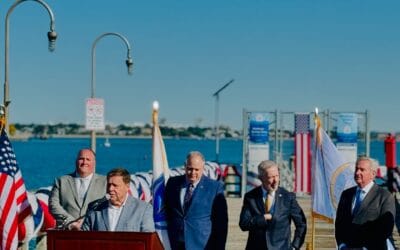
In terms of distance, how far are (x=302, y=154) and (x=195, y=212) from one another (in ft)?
52.1

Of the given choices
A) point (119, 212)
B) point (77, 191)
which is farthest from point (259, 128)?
point (119, 212)

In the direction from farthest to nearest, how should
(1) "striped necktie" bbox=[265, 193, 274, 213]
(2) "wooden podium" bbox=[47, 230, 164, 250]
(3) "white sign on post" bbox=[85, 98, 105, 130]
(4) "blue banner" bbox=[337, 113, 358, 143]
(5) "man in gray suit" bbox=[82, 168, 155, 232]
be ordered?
1. (4) "blue banner" bbox=[337, 113, 358, 143]
2. (3) "white sign on post" bbox=[85, 98, 105, 130]
3. (1) "striped necktie" bbox=[265, 193, 274, 213]
4. (5) "man in gray suit" bbox=[82, 168, 155, 232]
5. (2) "wooden podium" bbox=[47, 230, 164, 250]

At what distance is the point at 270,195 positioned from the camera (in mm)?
8414

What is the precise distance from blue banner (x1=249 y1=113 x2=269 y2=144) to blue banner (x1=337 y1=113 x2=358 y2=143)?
79.2 inches

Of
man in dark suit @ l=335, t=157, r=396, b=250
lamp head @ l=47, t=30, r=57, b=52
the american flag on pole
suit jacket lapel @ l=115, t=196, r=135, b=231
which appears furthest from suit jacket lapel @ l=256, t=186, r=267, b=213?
lamp head @ l=47, t=30, r=57, b=52

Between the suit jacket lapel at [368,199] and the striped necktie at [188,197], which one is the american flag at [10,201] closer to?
the striped necktie at [188,197]

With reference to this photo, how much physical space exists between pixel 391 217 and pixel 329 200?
6.30 feet

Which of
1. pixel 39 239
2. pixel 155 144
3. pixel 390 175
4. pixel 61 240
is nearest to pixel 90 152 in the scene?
pixel 155 144

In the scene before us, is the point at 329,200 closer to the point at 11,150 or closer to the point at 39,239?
the point at 11,150

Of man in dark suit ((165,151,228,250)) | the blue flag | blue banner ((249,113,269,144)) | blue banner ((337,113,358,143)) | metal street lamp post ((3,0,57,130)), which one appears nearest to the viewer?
man in dark suit ((165,151,228,250))

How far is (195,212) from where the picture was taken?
28.0 ft

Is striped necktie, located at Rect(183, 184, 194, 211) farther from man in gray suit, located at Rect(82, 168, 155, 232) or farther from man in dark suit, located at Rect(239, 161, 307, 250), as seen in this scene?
man in gray suit, located at Rect(82, 168, 155, 232)

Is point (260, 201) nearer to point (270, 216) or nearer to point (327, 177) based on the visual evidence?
point (270, 216)

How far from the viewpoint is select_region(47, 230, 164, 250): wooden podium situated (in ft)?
22.6
